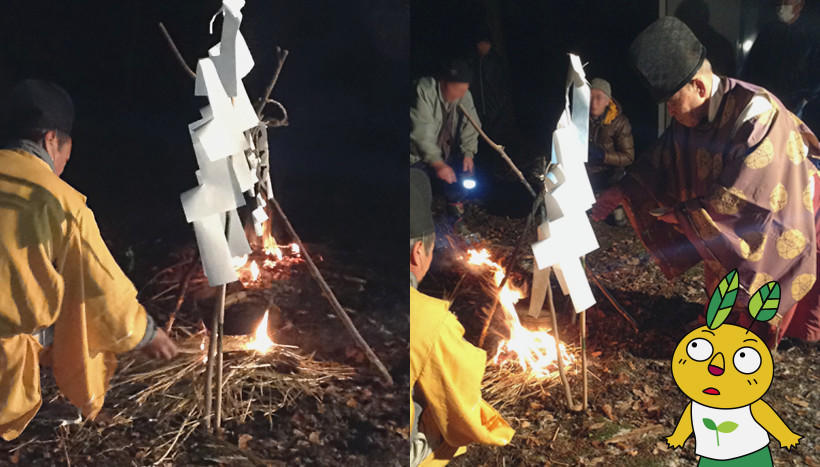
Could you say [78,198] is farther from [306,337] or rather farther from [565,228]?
[565,228]

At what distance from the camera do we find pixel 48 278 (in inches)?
103

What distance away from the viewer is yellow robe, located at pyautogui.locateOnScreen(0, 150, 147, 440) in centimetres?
257

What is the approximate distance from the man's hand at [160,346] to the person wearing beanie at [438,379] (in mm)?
969

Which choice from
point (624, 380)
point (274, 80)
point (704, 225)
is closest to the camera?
point (274, 80)

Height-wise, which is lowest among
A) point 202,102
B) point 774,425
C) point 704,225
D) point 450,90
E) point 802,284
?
point 774,425

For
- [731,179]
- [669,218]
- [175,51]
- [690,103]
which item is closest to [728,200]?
[731,179]

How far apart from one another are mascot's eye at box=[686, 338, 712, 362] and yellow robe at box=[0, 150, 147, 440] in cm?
219

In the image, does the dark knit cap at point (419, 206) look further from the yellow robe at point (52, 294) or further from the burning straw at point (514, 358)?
the yellow robe at point (52, 294)

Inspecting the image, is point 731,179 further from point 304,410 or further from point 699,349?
point 304,410

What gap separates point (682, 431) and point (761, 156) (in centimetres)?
122

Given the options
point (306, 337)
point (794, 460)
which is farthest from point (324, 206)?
point (794, 460)

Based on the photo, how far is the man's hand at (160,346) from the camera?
2855mm

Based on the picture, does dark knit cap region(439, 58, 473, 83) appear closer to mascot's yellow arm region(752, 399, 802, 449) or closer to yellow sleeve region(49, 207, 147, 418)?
yellow sleeve region(49, 207, 147, 418)

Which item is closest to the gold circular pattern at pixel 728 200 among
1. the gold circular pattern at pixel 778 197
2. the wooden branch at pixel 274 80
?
the gold circular pattern at pixel 778 197
